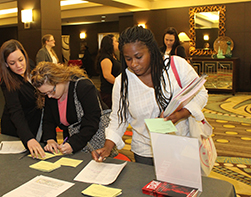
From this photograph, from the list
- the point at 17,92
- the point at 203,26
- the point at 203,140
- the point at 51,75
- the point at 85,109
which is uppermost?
the point at 203,26

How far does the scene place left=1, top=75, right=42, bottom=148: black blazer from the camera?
1922 millimetres

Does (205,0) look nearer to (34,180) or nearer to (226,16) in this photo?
(226,16)

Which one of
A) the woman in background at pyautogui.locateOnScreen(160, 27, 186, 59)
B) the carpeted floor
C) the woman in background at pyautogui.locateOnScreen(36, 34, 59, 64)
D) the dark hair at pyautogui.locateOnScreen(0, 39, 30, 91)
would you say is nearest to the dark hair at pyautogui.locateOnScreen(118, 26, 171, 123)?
the dark hair at pyautogui.locateOnScreen(0, 39, 30, 91)

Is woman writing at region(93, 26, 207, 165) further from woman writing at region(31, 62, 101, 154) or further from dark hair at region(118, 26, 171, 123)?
woman writing at region(31, 62, 101, 154)

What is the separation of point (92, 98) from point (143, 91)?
46 cm

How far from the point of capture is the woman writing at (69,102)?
181 centimetres

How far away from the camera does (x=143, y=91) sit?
5.10 feet

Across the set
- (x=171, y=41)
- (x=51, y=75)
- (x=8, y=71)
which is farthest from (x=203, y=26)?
(x=51, y=75)

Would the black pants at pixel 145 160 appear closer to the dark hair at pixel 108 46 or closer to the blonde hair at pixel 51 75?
the blonde hair at pixel 51 75

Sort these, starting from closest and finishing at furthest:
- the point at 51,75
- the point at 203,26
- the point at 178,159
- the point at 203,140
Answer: the point at 178,159, the point at 203,140, the point at 51,75, the point at 203,26

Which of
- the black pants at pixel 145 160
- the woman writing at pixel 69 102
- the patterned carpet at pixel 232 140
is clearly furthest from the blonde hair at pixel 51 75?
the patterned carpet at pixel 232 140

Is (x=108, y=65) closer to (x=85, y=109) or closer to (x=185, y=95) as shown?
(x=85, y=109)

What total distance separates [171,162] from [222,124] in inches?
160

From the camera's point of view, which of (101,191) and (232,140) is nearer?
(101,191)
